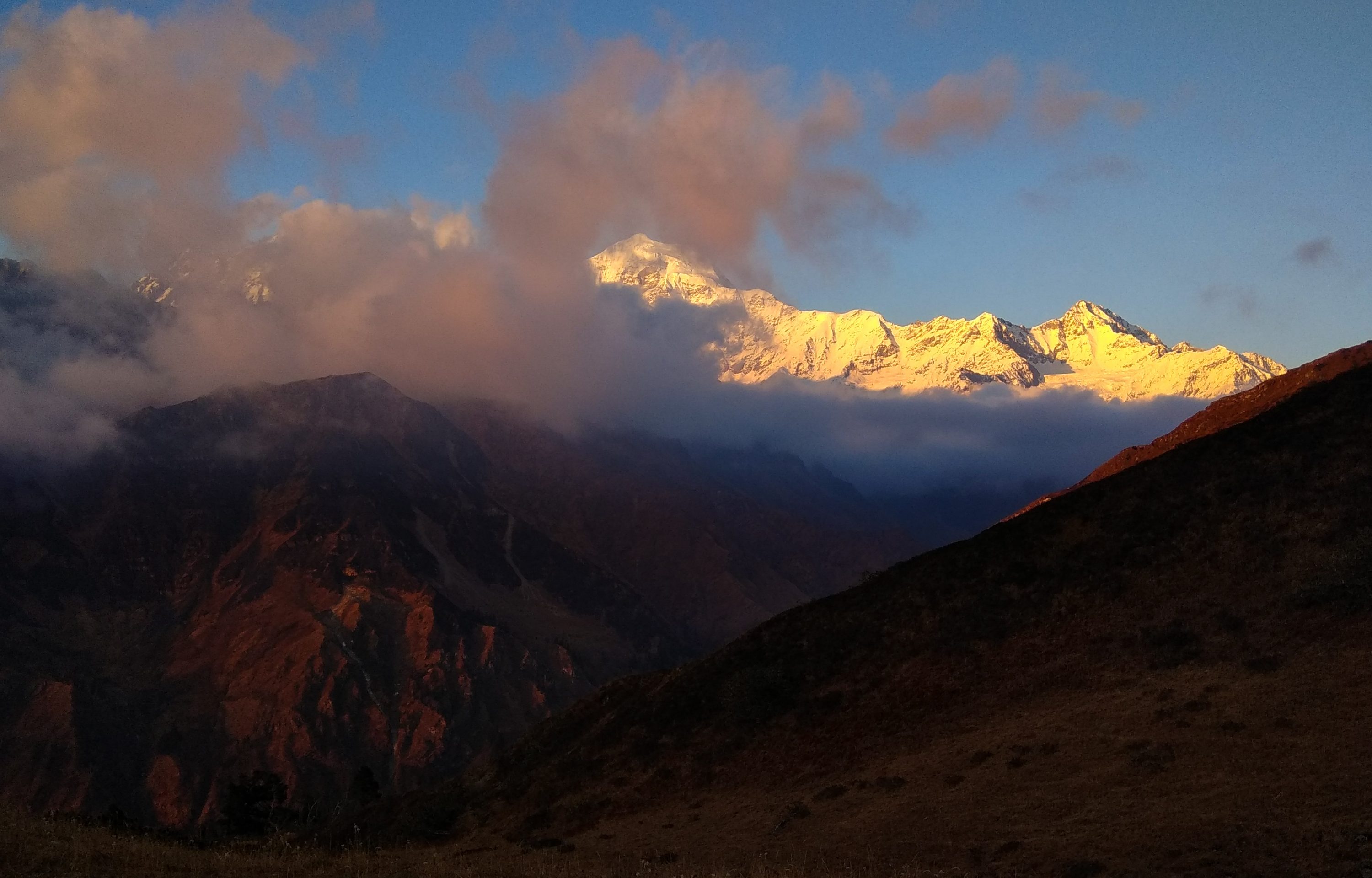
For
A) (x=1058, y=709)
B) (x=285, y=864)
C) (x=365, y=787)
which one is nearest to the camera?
(x=285, y=864)

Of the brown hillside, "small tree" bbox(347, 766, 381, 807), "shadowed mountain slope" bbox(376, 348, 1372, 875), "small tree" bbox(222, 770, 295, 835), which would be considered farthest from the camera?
"small tree" bbox(347, 766, 381, 807)

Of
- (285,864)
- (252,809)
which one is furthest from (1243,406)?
(252,809)

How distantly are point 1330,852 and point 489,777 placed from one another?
167 ft

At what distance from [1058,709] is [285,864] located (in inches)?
1280

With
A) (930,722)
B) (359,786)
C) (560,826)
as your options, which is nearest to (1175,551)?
(930,722)

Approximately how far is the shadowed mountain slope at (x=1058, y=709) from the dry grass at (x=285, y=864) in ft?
8.16

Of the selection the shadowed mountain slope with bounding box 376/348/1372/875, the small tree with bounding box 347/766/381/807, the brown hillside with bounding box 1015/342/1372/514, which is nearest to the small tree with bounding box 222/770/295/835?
the small tree with bounding box 347/766/381/807

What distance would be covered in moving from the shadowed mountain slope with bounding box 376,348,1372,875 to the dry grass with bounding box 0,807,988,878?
8.16 feet

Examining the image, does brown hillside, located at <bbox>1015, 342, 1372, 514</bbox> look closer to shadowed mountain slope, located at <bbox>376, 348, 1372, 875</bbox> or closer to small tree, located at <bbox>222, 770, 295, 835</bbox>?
→ shadowed mountain slope, located at <bbox>376, 348, 1372, 875</bbox>

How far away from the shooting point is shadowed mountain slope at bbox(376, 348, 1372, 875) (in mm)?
34656

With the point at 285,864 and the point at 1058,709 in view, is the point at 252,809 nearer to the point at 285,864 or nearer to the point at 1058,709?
the point at 285,864

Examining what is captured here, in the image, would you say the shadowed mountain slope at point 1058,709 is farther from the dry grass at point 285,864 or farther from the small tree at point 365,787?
the small tree at point 365,787

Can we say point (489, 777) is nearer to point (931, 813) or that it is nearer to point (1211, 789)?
point (931, 813)

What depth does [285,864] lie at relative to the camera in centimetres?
3325
